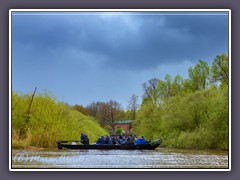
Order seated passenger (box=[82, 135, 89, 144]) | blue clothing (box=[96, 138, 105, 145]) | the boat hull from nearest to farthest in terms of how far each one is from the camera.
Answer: the boat hull < seated passenger (box=[82, 135, 89, 144]) < blue clothing (box=[96, 138, 105, 145])

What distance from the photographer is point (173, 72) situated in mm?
10000

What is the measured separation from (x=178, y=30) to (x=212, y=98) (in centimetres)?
242

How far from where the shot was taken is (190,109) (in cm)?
1245

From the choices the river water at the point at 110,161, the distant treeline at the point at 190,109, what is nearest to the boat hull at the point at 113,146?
the distant treeline at the point at 190,109

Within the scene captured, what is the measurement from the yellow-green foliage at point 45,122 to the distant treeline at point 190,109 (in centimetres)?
125

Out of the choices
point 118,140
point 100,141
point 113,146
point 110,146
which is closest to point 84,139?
point 118,140

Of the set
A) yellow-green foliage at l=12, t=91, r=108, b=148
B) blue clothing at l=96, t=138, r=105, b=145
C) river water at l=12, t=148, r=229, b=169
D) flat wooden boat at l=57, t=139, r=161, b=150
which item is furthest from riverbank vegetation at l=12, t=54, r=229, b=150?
blue clothing at l=96, t=138, r=105, b=145

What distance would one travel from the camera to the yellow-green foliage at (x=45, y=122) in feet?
31.4

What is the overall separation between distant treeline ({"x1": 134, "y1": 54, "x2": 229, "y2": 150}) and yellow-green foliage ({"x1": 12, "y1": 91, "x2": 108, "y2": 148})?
1245 mm

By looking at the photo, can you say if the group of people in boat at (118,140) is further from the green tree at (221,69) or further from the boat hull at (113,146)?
the green tree at (221,69)

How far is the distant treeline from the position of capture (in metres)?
10.0

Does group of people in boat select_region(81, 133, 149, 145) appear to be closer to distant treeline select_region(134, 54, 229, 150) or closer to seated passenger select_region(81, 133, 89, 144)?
seated passenger select_region(81, 133, 89, 144)

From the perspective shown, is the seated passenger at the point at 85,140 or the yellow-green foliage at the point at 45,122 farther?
the seated passenger at the point at 85,140
